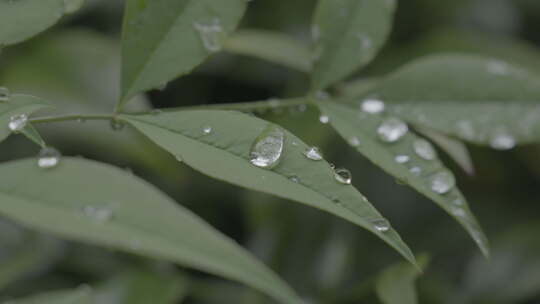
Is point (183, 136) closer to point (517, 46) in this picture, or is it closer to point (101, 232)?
point (101, 232)

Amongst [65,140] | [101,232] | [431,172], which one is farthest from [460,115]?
[65,140]

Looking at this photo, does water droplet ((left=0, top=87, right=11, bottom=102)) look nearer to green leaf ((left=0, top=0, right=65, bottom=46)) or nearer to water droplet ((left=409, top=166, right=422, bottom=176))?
green leaf ((left=0, top=0, right=65, bottom=46))

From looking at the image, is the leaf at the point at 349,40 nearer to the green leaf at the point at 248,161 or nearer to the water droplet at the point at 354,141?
the water droplet at the point at 354,141

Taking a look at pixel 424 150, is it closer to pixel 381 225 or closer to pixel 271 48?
pixel 381 225

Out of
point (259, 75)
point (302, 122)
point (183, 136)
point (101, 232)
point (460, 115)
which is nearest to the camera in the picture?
point (101, 232)

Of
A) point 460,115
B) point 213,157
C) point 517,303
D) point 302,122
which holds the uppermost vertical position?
point 213,157

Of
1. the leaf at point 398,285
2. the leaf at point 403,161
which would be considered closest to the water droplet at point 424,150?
the leaf at point 403,161
